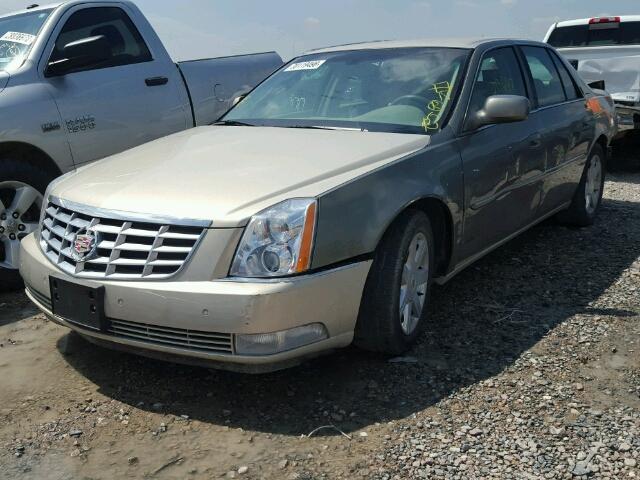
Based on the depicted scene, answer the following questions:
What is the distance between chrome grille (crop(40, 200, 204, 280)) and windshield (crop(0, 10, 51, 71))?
2409mm

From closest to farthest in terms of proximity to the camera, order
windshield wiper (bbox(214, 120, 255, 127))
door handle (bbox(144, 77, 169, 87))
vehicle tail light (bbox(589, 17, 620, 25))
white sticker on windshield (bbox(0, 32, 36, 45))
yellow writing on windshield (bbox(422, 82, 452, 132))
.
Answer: yellow writing on windshield (bbox(422, 82, 452, 132)) → windshield wiper (bbox(214, 120, 255, 127)) → white sticker on windshield (bbox(0, 32, 36, 45)) → door handle (bbox(144, 77, 169, 87)) → vehicle tail light (bbox(589, 17, 620, 25))

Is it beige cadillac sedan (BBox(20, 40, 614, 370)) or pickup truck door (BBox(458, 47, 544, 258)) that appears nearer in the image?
beige cadillac sedan (BBox(20, 40, 614, 370))

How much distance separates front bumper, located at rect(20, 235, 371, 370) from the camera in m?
2.80

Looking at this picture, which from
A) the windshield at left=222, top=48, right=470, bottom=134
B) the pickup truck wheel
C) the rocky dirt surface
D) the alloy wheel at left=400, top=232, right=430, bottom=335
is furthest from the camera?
the pickup truck wheel

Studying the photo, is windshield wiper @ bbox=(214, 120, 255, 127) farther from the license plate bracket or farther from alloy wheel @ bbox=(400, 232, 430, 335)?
the license plate bracket

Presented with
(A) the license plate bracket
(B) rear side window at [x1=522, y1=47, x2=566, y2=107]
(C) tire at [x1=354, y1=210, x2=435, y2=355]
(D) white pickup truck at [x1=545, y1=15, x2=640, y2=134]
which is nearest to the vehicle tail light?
(D) white pickup truck at [x1=545, y1=15, x2=640, y2=134]

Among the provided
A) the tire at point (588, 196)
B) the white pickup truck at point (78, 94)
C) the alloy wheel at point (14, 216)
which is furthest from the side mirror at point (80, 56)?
the tire at point (588, 196)

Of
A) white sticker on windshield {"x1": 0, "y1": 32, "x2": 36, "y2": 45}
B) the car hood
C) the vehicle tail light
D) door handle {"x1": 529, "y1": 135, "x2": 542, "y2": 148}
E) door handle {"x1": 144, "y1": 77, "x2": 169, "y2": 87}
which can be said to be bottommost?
door handle {"x1": 529, "y1": 135, "x2": 542, "y2": 148}

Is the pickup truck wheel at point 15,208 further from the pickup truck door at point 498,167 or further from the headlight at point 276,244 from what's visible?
the pickup truck door at point 498,167

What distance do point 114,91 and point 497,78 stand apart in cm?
276

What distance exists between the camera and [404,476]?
8.50 ft

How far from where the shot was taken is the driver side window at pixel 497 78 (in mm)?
4219

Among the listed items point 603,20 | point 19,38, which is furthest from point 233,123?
point 603,20

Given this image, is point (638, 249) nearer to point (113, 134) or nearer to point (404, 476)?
point (404, 476)
